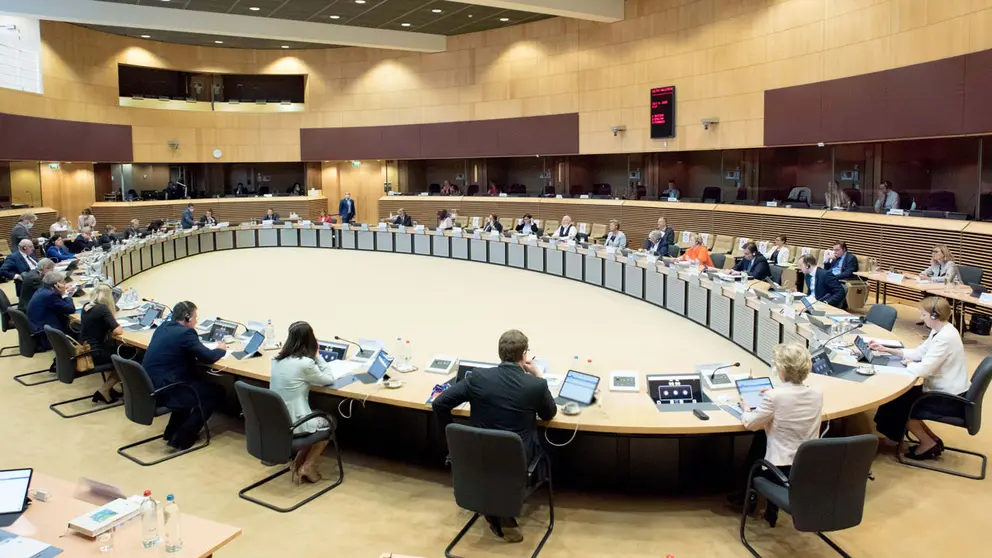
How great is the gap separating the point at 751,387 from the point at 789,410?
802 millimetres

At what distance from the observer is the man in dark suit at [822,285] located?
30.5 ft

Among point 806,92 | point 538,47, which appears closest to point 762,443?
point 806,92

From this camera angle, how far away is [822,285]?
31.2 ft

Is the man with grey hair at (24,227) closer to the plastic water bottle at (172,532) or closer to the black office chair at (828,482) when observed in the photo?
the plastic water bottle at (172,532)

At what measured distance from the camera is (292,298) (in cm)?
1210

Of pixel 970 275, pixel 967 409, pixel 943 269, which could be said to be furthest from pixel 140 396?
pixel 970 275

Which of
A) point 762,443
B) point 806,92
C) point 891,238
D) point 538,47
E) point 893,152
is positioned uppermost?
point 538,47

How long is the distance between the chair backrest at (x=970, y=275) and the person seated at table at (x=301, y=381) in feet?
28.2

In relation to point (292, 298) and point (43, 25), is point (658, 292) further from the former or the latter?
Answer: point (43, 25)

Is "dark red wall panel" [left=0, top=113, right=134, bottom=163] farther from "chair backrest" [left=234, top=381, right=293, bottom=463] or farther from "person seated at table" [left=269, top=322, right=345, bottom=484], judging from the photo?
"chair backrest" [left=234, top=381, right=293, bottom=463]

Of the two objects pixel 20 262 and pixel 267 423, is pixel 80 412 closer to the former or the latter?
pixel 267 423

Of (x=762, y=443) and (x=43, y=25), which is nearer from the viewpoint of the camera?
(x=762, y=443)

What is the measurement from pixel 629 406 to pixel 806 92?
37.4 ft

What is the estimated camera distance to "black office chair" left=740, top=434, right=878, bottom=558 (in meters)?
3.60
